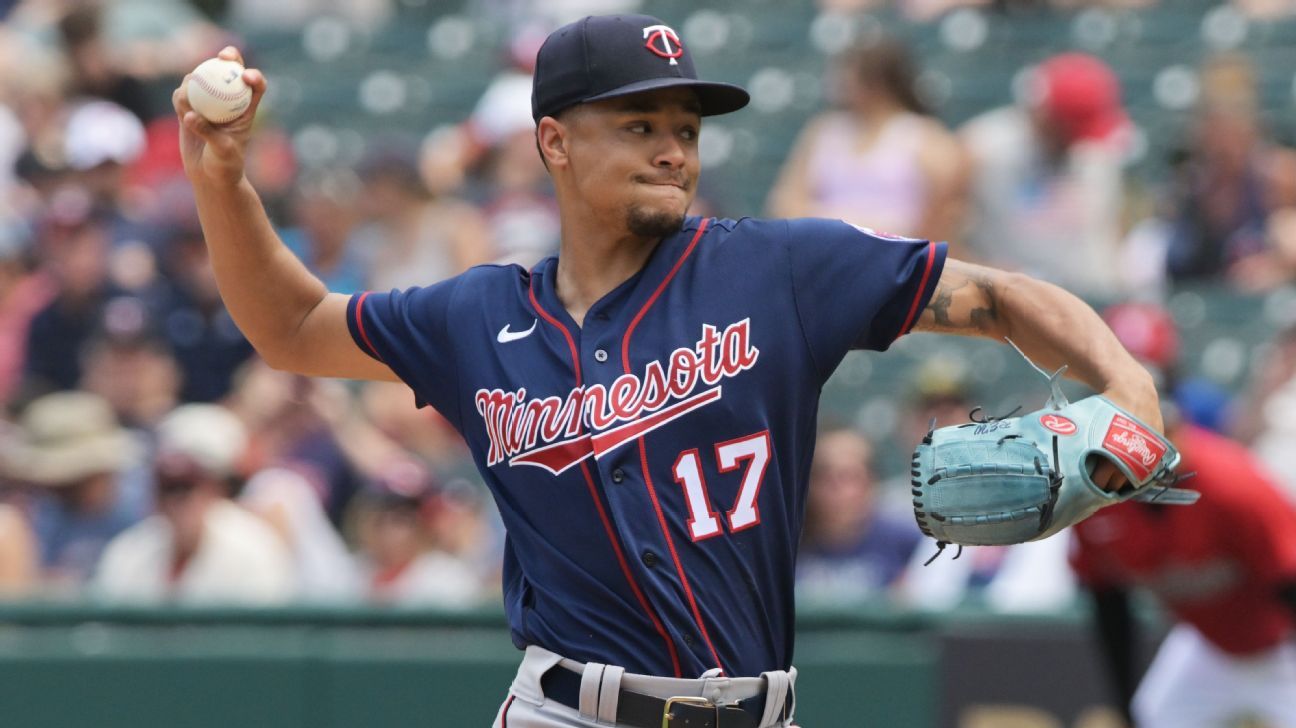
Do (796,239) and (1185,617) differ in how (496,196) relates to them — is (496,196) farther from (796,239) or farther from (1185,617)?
(796,239)

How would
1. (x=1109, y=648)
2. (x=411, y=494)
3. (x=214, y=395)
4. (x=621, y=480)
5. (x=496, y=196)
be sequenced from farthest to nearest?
1. (x=496, y=196)
2. (x=214, y=395)
3. (x=411, y=494)
4. (x=1109, y=648)
5. (x=621, y=480)

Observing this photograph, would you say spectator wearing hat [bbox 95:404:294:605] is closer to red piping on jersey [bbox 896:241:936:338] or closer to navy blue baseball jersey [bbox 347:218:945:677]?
navy blue baseball jersey [bbox 347:218:945:677]

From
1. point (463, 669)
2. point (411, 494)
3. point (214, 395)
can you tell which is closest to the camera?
point (463, 669)

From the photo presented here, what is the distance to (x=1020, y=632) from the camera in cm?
608

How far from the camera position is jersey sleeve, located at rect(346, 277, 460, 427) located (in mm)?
3455

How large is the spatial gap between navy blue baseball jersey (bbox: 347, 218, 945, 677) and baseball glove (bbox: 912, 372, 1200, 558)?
265mm

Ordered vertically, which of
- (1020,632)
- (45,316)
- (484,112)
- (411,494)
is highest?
(484,112)

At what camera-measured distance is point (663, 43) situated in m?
3.23

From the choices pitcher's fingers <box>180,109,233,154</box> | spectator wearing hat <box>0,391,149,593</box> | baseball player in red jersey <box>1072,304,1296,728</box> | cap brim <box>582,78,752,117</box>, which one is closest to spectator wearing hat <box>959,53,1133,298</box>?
baseball player in red jersey <box>1072,304,1296,728</box>

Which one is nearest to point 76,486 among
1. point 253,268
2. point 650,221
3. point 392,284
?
point 392,284

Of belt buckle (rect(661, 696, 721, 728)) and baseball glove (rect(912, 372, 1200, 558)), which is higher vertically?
baseball glove (rect(912, 372, 1200, 558))

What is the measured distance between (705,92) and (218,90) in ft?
2.84

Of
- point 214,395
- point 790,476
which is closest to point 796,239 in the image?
point 790,476

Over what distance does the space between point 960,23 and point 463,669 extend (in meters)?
5.19
